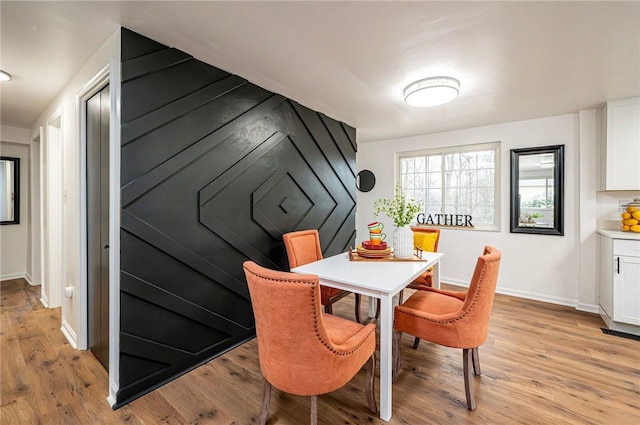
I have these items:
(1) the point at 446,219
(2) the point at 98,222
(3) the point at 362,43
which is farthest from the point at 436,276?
(2) the point at 98,222

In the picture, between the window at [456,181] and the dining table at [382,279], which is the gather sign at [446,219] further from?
the dining table at [382,279]

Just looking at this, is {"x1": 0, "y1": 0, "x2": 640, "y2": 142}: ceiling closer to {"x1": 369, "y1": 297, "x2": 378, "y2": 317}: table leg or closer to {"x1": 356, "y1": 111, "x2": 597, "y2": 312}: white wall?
{"x1": 356, "y1": 111, "x2": 597, "y2": 312}: white wall

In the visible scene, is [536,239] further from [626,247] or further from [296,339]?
[296,339]

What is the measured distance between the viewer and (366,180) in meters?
5.14

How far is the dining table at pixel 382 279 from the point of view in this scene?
159 cm

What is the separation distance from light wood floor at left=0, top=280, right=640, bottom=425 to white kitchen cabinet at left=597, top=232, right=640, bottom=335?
25 cm

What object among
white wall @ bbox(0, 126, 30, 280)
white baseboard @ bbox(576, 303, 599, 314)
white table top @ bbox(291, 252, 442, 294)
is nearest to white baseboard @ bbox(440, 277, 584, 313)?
white baseboard @ bbox(576, 303, 599, 314)

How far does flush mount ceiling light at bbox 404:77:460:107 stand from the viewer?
7.62ft

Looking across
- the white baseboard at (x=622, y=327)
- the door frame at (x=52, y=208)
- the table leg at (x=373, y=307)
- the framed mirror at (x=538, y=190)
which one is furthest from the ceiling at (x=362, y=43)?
the white baseboard at (x=622, y=327)

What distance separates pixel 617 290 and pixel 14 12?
5214 mm

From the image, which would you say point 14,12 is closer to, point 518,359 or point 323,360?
point 323,360

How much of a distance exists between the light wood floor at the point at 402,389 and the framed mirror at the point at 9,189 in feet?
8.30

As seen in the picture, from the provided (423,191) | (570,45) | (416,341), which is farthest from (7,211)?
(570,45)

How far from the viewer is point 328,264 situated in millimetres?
2225
